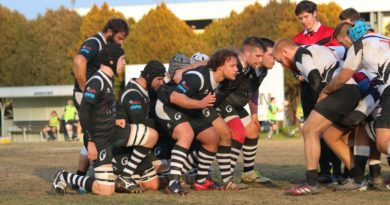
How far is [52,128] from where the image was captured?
124ft

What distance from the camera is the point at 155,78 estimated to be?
1033cm

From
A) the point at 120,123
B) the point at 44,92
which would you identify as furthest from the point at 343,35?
the point at 44,92

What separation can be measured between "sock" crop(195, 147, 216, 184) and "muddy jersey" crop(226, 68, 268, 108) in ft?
3.44

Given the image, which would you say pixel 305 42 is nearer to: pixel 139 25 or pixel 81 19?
pixel 139 25

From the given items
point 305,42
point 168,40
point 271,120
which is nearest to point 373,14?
point 168,40

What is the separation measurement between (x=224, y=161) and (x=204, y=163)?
0.30 meters

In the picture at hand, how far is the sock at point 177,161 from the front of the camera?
9586 millimetres

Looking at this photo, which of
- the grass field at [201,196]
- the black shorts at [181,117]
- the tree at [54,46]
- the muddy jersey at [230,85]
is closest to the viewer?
the grass field at [201,196]

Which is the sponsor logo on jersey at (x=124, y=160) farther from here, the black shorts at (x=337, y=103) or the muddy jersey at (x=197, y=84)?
the black shorts at (x=337, y=103)

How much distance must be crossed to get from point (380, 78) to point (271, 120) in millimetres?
24282

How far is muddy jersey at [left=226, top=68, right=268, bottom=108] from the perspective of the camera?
1091cm

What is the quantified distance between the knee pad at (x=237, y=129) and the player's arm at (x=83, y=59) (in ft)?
6.84

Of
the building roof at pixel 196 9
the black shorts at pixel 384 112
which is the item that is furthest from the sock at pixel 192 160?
the building roof at pixel 196 9

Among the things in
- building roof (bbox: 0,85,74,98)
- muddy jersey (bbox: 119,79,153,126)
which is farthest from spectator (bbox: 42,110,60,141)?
muddy jersey (bbox: 119,79,153,126)
